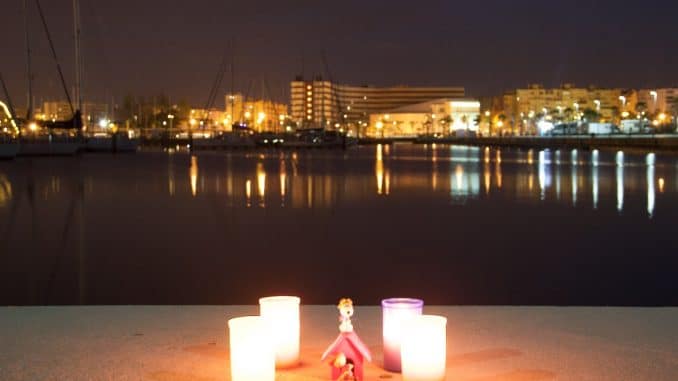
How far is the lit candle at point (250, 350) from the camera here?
4449 mm

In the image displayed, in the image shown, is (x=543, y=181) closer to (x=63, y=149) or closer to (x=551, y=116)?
(x=63, y=149)

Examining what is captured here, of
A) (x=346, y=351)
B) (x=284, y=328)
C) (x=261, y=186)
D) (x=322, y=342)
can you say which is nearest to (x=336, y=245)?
(x=322, y=342)

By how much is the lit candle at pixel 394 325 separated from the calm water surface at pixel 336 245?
13.8ft

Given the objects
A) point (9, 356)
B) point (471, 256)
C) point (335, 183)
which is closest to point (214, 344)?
point (9, 356)

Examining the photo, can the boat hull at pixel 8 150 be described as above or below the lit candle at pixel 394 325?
above

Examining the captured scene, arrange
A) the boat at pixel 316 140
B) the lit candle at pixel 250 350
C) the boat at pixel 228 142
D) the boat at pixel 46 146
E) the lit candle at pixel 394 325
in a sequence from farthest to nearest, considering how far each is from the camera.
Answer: the boat at pixel 316 140 < the boat at pixel 228 142 < the boat at pixel 46 146 < the lit candle at pixel 394 325 < the lit candle at pixel 250 350

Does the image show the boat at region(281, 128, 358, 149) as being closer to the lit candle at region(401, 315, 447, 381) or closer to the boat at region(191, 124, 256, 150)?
the boat at region(191, 124, 256, 150)

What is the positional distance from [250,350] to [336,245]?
371 inches

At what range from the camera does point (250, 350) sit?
4.46 metres

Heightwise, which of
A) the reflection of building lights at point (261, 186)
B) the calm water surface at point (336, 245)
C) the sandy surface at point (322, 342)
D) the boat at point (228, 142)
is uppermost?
the boat at point (228, 142)

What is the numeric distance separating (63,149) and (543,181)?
116ft

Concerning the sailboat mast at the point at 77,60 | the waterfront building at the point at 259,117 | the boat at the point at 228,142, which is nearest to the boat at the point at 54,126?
the sailboat mast at the point at 77,60

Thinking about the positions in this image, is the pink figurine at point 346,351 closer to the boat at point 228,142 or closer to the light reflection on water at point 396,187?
the light reflection on water at point 396,187

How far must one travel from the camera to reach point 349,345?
4.71 m
